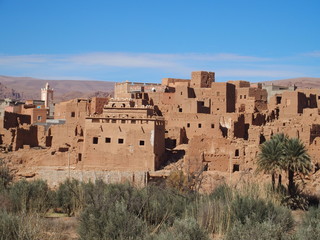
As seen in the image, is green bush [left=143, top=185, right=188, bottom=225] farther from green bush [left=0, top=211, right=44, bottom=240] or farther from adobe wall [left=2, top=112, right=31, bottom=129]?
adobe wall [left=2, top=112, right=31, bottom=129]

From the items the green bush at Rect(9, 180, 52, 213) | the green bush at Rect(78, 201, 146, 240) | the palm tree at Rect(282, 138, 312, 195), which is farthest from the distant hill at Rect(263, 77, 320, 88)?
the green bush at Rect(78, 201, 146, 240)

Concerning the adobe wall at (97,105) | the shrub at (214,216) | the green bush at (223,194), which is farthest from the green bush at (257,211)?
the adobe wall at (97,105)

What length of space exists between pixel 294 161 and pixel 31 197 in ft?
39.7

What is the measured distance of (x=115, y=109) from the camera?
116 feet

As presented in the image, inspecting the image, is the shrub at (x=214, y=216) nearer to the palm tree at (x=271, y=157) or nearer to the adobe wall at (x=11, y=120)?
the palm tree at (x=271, y=157)

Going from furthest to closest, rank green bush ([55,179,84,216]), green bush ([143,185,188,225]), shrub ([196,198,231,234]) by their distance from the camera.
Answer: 1. green bush ([55,179,84,216])
2. green bush ([143,185,188,225])
3. shrub ([196,198,231,234])

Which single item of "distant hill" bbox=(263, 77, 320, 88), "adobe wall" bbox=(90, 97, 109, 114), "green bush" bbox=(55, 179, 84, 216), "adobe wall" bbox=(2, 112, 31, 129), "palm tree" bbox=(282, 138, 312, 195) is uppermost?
"distant hill" bbox=(263, 77, 320, 88)

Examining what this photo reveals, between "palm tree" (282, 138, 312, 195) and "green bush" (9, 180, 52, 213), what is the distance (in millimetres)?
11108

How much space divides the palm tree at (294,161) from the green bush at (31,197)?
1111cm

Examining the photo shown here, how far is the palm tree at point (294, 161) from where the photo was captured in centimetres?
2444

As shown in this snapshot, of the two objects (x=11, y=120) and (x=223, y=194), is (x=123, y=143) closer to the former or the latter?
(x=223, y=194)

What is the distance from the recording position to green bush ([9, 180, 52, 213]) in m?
20.4

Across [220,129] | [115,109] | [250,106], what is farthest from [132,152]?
[250,106]

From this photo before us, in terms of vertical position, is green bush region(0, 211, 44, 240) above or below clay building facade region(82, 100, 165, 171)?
below
